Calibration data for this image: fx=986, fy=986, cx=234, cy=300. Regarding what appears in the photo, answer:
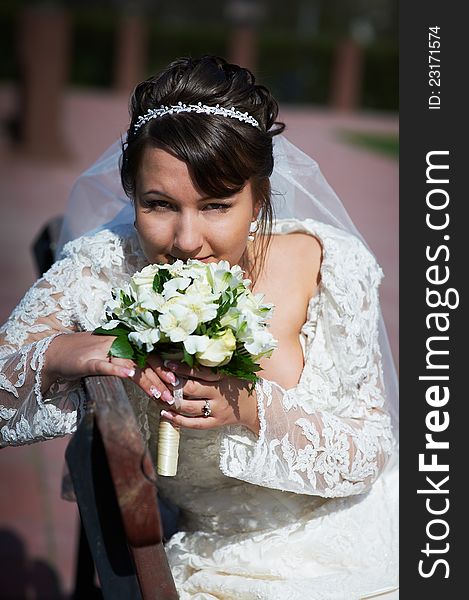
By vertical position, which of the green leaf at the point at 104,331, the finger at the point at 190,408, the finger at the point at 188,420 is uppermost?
the green leaf at the point at 104,331

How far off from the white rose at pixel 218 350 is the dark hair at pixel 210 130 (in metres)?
0.48

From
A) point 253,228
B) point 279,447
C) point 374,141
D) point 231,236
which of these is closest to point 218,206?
point 231,236

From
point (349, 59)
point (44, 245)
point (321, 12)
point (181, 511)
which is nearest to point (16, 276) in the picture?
point (44, 245)

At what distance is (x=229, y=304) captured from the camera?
1981 mm

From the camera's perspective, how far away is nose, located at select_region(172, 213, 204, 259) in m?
2.28

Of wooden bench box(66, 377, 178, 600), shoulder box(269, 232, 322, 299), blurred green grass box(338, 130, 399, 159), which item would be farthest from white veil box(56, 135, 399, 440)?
blurred green grass box(338, 130, 399, 159)

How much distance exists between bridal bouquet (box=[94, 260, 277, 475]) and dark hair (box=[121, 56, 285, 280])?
1.07ft

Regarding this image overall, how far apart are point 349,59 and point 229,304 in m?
25.3

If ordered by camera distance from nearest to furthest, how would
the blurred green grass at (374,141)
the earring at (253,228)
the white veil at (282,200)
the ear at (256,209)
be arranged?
the ear at (256,209) < the earring at (253,228) < the white veil at (282,200) < the blurred green grass at (374,141)

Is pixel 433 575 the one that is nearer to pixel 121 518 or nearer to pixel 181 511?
pixel 181 511

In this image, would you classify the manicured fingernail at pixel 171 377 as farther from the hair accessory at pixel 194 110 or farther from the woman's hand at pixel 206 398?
the hair accessory at pixel 194 110

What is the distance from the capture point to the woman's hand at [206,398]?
2.05 m

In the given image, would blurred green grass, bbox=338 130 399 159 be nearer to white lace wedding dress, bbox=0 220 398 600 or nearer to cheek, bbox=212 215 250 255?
A: white lace wedding dress, bbox=0 220 398 600

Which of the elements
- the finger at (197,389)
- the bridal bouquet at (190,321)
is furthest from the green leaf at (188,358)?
the finger at (197,389)
